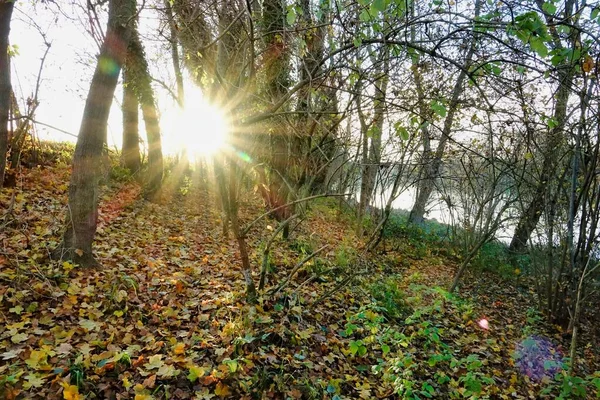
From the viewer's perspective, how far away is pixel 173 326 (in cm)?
343

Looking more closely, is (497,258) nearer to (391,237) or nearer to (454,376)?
(391,237)

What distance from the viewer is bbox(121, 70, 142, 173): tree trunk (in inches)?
339

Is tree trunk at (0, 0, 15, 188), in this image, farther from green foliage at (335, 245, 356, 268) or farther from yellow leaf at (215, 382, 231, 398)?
green foliage at (335, 245, 356, 268)

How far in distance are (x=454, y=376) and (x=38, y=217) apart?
6103 mm

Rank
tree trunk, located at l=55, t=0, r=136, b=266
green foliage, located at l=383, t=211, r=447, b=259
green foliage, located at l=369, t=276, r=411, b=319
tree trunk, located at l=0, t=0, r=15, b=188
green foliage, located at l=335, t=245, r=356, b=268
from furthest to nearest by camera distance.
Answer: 1. green foliage, located at l=383, t=211, r=447, b=259
2. green foliage, located at l=335, t=245, r=356, b=268
3. green foliage, located at l=369, t=276, r=411, b=319
4. tree trunk, located at l=55, t=0, r=136, b=266
5. tree trunk, located at l=0, t=0, r=15, b=188

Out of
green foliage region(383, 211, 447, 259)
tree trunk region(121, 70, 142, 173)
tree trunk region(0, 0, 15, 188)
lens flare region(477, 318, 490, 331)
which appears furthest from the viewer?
green foliage region(383, 211, 447, 259)

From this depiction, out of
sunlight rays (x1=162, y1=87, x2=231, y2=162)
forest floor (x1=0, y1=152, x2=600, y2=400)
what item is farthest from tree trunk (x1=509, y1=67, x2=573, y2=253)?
sunlight rays (x1=162, y1=87, x2=231, y2=162)

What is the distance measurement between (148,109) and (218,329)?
22.0 ft

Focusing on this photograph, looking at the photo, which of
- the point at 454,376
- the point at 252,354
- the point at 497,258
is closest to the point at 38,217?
the point at 252,354

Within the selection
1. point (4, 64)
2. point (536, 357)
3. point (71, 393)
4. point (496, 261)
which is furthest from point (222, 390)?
point (496, 261)

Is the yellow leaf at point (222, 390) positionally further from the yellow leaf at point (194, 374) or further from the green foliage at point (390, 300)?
the green foliage at point (390, 300)

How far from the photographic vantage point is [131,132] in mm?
8695

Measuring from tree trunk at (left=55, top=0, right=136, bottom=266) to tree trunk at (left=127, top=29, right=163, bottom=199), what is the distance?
13.9 feet

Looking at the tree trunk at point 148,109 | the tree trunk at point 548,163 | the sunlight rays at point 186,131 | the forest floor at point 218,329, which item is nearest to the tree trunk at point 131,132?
the tree trunk at point 148,109
